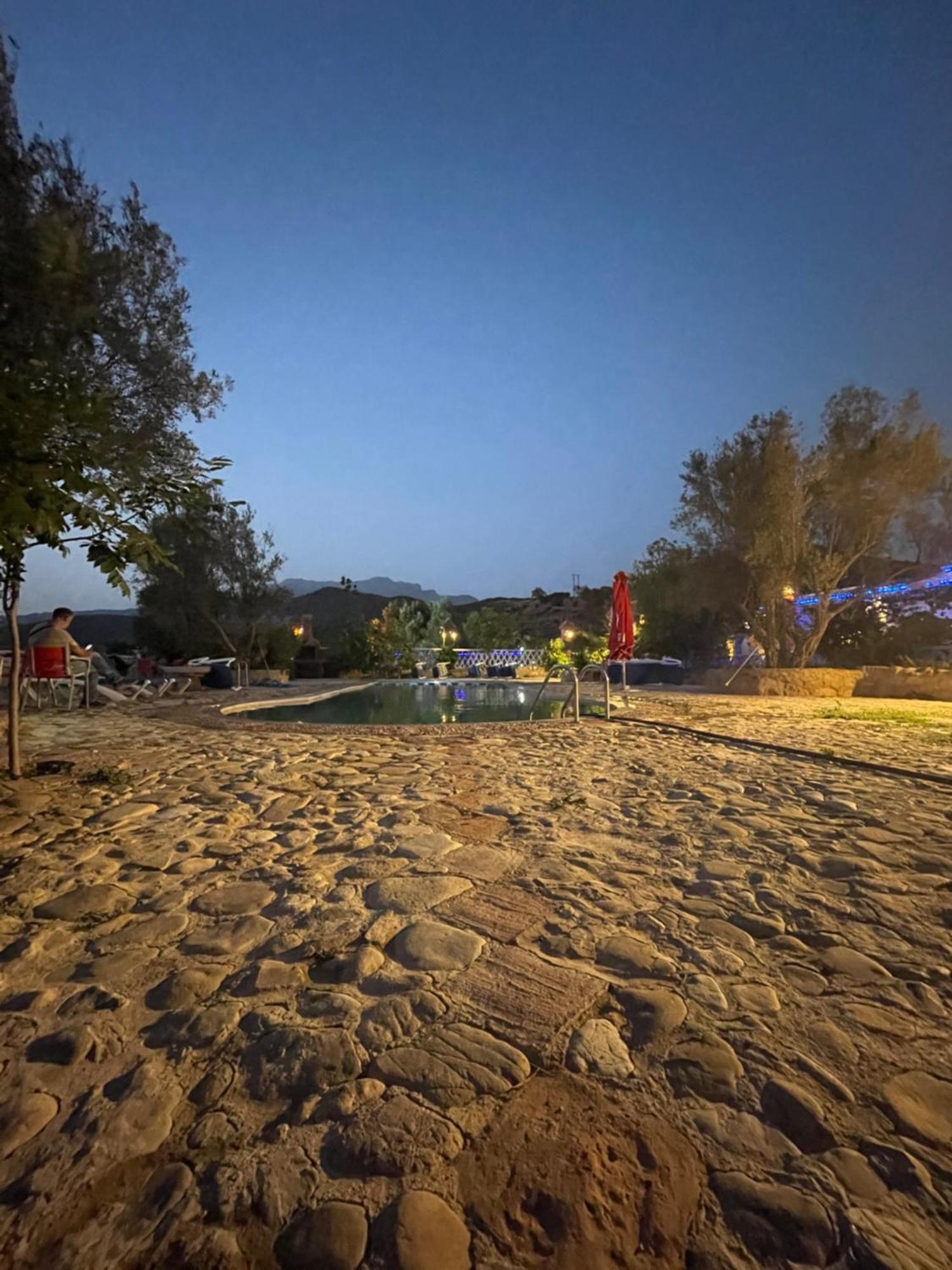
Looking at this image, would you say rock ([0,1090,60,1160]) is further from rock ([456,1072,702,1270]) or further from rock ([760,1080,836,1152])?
rock ([760,1080,836,1152])

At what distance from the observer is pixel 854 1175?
112 centimetres

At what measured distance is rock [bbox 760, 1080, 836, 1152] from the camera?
3.91ft

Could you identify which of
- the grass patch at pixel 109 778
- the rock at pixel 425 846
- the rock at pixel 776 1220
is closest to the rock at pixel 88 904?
the rock at pixel 425 846

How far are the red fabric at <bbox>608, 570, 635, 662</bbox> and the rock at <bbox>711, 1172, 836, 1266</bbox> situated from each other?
9.37m

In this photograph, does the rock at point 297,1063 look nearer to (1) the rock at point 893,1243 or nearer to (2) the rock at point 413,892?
(2) the rock at point 413,892

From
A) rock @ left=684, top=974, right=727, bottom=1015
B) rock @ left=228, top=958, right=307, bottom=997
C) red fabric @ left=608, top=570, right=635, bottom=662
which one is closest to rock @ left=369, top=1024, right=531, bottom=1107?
rock @ left=228, top=958, right=307, bottom=997

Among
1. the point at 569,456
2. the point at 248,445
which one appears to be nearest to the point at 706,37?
the point at 248,445

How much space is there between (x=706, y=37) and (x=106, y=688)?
19.0 m

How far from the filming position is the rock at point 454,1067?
134 cm

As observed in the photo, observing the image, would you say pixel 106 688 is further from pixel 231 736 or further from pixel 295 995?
pixel 295 995

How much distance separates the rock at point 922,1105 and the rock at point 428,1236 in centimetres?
92

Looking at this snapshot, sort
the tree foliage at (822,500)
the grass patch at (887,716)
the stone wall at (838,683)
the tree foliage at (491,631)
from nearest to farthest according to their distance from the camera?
1. the grass patch at (887,716)
2. the tree foliage at (822,500)
3. the stone wall at (838,683)
4. the tree foliage at (491,631)

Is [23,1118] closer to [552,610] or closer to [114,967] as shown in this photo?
[114,967]

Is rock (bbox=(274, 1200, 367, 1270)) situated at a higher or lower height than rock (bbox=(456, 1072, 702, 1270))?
higher
